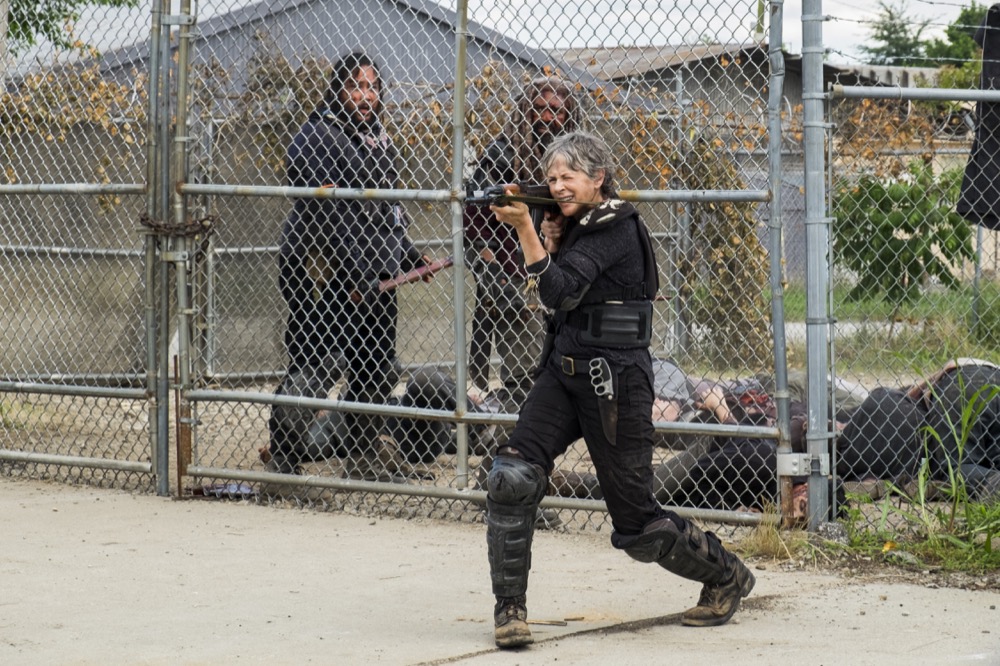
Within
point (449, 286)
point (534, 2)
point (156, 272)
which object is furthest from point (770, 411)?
point (449, 286)

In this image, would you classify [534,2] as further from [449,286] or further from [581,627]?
[449,286]

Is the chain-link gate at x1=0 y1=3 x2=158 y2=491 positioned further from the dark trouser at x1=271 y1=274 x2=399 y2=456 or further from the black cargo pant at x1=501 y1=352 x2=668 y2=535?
the black cargo pant at x1=501 y1=352 x2=668 y2=535

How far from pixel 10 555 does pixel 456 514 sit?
2124mm

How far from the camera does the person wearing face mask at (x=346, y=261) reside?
22.8 feet

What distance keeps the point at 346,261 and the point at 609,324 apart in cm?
282

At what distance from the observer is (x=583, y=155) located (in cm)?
454

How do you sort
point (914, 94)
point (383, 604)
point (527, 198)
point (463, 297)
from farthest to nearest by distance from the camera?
point (463, 297) → point (914, 94) → point (383, 604) → point (527, 198)

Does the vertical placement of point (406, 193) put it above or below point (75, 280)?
above

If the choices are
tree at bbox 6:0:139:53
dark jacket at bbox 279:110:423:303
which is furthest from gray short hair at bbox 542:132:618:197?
tree at bbox 6:0:139:53

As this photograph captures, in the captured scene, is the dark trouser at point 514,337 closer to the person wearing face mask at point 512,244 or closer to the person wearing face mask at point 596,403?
the person wearing face mask at point 512,244

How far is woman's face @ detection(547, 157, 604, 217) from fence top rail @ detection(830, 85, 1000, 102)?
1474 mm

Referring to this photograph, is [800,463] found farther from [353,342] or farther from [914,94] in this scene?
[353,342]

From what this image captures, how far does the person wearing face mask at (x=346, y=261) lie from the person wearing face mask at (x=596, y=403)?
2.45m

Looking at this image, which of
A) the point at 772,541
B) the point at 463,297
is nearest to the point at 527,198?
the point at 463,297
